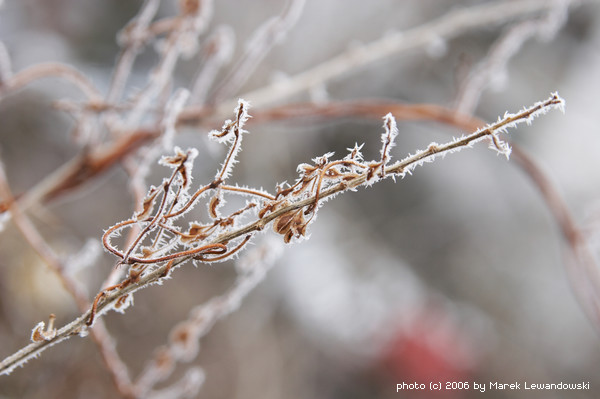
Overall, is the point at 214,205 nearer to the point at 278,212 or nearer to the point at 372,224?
the point at 278,212

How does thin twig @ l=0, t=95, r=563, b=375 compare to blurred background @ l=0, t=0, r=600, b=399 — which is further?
blurred background @ l=0, t=0, r=600, b=399

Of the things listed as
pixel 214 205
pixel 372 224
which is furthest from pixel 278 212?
pixel 372 224

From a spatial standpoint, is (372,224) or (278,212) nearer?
(278,212)

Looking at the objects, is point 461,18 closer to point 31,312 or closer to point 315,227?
point 31,312

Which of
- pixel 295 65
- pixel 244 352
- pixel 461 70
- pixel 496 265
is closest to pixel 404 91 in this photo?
pixel 295 65

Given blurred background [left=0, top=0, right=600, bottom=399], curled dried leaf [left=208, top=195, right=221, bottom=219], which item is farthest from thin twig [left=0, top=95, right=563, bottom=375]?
blurred background [left=0, top=0, right=600, bottom=399]

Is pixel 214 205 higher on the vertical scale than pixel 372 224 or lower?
lower

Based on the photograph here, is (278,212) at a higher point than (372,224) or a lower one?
lower

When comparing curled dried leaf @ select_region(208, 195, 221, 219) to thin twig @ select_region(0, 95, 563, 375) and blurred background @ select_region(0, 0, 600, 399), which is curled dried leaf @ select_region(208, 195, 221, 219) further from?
blurred background @ select_region(0, 0, 600, 399)

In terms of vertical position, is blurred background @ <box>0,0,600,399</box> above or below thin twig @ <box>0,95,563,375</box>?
above
